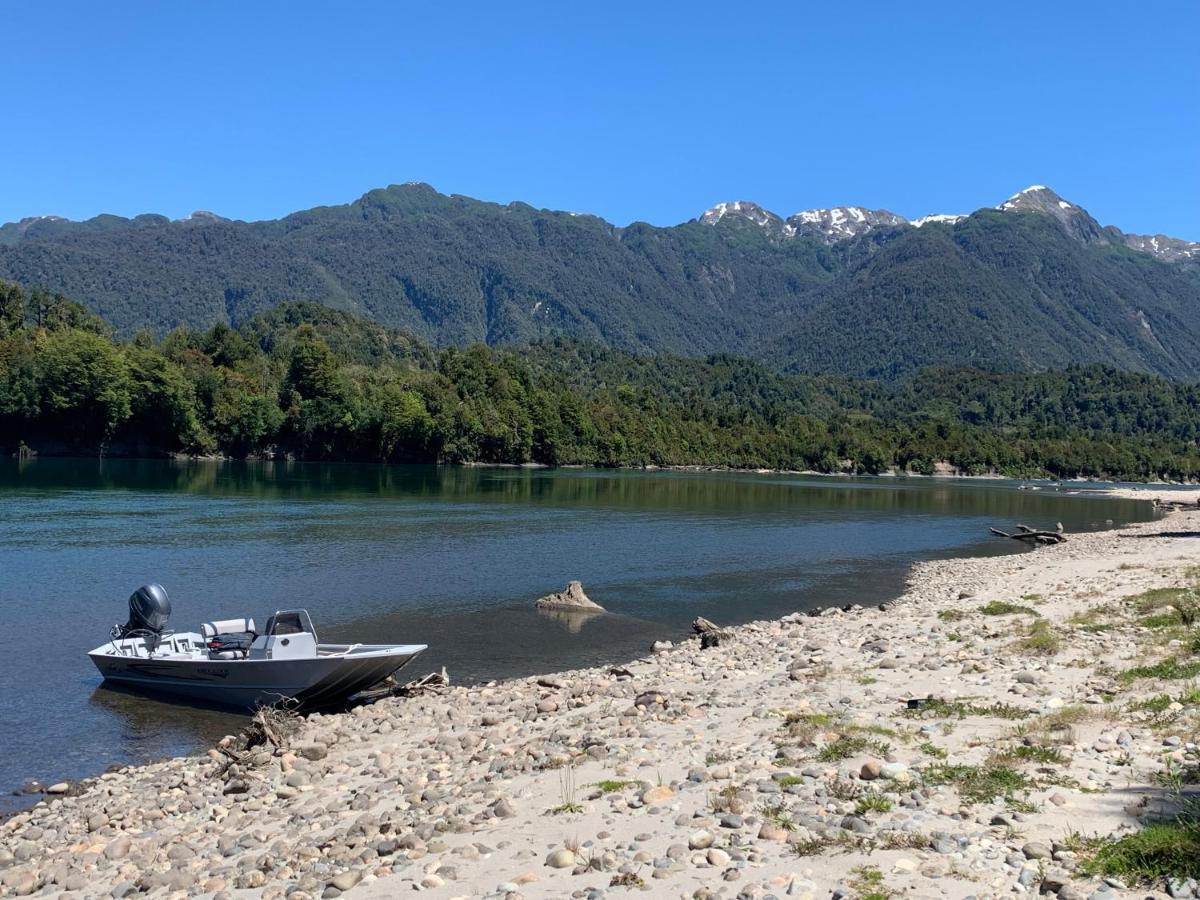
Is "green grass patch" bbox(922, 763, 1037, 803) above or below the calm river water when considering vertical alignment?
above

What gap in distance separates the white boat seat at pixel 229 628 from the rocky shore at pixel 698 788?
18.3 ft

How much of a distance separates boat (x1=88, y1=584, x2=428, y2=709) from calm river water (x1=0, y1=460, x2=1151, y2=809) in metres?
0.80

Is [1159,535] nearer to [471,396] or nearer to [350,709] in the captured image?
[350,709]

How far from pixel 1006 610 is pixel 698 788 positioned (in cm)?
2216

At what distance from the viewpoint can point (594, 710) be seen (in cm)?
2073

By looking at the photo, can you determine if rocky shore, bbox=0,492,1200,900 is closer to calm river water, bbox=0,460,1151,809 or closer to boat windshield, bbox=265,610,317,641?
boat windshield, bbox=265,610,317,641

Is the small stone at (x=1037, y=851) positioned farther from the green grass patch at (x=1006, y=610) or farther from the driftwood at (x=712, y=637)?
the green grass patch at (x=1006, y=610)

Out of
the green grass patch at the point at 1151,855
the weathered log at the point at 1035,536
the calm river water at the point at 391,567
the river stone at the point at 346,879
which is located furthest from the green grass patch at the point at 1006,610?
the weathered log at the point at 1035,536

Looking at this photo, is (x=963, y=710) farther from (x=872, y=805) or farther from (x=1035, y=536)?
(x=1035, y=536)

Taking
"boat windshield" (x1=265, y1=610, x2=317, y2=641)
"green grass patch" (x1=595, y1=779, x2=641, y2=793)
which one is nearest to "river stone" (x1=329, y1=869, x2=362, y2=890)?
"green grass patch" (x1=595, y1=779, x2=641, y2=793)

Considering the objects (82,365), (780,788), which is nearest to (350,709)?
(780,788)

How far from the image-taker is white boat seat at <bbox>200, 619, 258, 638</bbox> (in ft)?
90.5

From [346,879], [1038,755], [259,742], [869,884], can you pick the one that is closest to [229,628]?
[259,742]

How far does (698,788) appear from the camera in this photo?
13.4 metres
